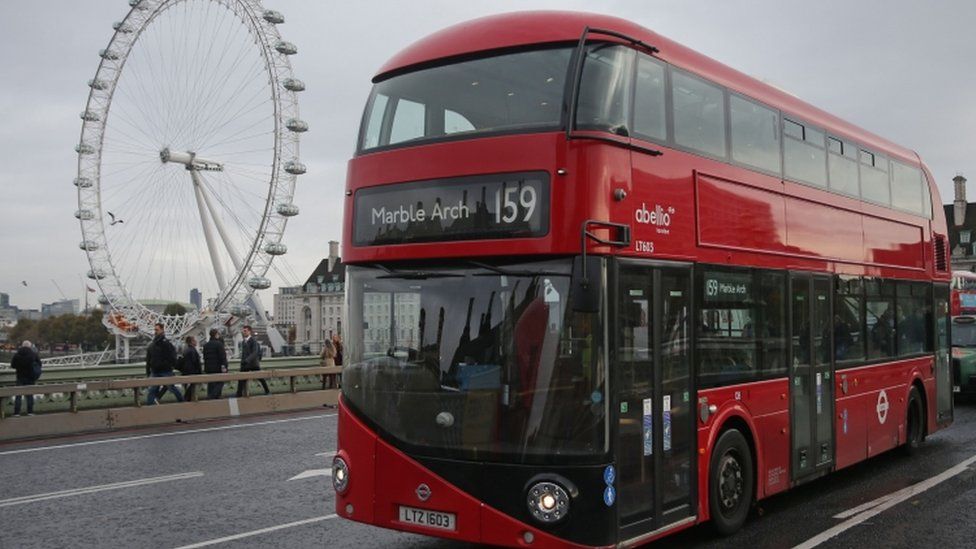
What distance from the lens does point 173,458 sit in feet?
44.5

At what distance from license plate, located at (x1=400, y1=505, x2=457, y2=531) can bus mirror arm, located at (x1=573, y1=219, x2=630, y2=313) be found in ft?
5.66

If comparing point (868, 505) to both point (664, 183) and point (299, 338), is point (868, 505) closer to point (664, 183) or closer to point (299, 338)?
point (664, 183)

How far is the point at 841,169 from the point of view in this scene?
34.7ft

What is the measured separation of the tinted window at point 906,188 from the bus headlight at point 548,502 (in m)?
7.75

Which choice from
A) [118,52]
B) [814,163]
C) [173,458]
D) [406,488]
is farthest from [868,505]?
[118,52]

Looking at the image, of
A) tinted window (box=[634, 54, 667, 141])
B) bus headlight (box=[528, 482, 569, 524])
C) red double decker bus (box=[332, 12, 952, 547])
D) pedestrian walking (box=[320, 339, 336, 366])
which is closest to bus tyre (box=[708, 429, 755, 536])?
red double decker bus (box=[332, 12, 952, 547])

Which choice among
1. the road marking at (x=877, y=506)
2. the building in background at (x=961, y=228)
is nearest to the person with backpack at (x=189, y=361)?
the road marking at (x=877, y=506)

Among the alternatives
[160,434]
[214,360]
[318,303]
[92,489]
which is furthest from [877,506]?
[318,303]

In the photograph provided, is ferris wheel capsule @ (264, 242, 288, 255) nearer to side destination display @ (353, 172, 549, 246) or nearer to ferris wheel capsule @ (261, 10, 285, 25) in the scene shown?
ferris wheel capsule @ (261, 10, 285, 25)

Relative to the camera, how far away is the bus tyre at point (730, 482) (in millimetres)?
7762

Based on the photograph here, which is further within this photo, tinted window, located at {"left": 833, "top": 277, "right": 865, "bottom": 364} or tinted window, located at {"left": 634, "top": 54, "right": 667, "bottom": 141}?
tinted window, located at {"left": 833, "top": 277, "right": 865, "bottom": 364}

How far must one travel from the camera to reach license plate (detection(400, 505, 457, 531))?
659 centimetres

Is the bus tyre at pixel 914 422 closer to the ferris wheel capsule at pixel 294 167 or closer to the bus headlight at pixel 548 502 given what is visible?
the bus headlight at pixel 548 502

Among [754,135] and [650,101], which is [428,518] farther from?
[754,135]
